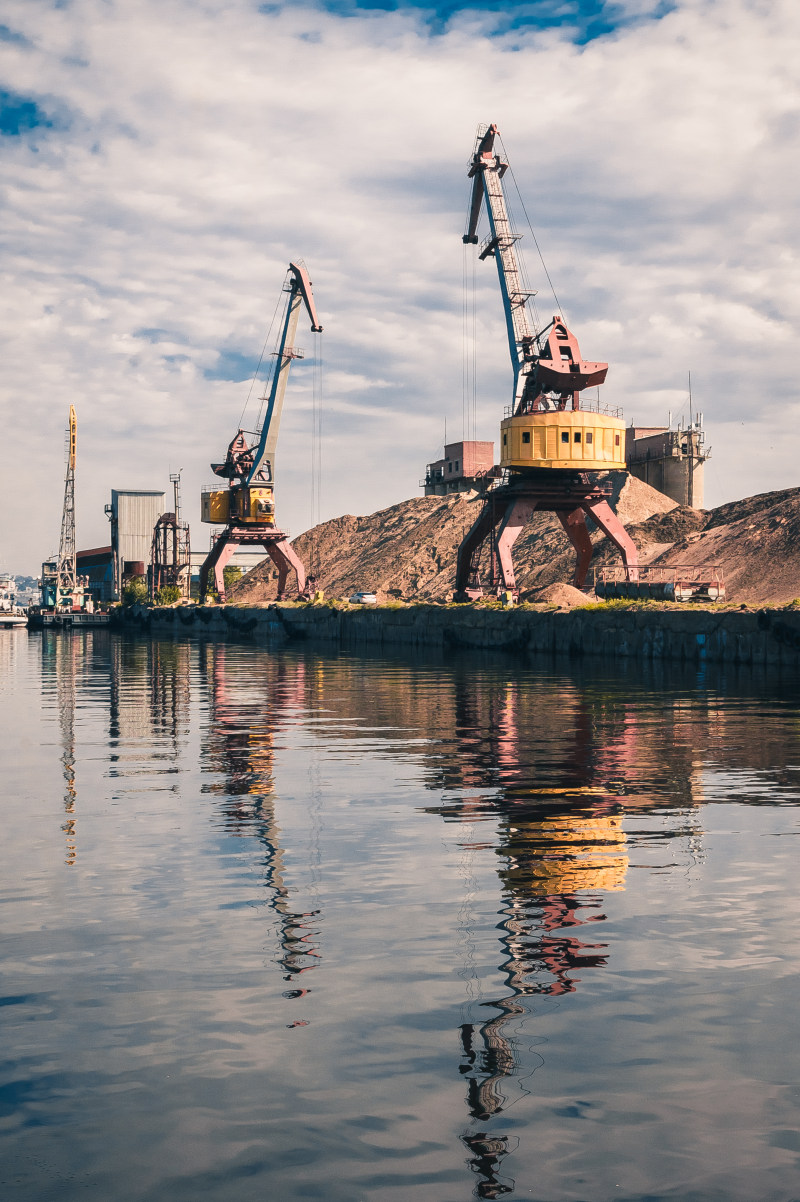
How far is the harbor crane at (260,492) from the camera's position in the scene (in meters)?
104

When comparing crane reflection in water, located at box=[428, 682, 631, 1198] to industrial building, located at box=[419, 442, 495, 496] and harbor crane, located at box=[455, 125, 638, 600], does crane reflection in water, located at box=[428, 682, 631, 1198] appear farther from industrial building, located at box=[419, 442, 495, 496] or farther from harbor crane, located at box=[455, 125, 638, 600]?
industrial building, located at box=[419, 442, 495, 496]

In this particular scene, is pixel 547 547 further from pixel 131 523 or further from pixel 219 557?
pixel 131 523

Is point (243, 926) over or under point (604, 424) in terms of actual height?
under

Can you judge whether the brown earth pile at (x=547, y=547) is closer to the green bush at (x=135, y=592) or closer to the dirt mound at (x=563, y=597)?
the dirt mound at (x=563, y=597)

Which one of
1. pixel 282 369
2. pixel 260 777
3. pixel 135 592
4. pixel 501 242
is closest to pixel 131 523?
pixel 135 592

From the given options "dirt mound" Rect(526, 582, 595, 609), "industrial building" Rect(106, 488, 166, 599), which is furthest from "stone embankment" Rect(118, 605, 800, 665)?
"industrial building" Rect(106, 488, 166, 599)

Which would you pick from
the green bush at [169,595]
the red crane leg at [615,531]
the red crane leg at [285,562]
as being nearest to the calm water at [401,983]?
the red crane leg at [615,531]

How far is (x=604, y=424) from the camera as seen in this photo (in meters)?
67.8

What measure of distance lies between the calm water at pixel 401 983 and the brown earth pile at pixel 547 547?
4416 centimetres

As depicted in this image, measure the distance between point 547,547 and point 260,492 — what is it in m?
38.5

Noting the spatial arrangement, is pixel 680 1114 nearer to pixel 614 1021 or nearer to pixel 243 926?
pixel 614 1021

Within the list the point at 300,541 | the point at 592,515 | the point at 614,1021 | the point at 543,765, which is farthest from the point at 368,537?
the point at 614,1021

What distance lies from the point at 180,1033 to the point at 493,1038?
1.88 m

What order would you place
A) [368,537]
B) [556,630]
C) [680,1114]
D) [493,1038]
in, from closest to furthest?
[680,1114], [493,1038], [556,630], [368,537]
